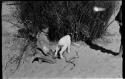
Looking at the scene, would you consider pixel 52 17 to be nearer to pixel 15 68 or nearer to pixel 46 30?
pixel 46 30

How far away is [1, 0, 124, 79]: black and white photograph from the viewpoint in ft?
26.5

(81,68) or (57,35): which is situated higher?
(81,68)

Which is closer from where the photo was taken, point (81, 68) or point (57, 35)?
point (81, 68)

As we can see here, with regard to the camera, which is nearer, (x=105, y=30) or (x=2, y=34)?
(x=105, y=30)

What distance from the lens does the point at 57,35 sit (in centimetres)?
987

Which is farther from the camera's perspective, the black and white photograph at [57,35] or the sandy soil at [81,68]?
the black and white photograph at [57,35]

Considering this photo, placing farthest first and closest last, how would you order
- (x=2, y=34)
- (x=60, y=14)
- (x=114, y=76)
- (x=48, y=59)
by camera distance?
1. (x=2, y=34)
2. (x=60, y=14)
3. (x=48, y=59)
4. (x=114, y=76)

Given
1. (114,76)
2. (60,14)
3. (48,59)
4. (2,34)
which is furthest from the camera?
(2,34)

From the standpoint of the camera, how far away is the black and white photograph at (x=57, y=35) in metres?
8.09

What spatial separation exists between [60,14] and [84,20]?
860 mm

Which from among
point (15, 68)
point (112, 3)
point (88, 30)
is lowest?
point (15, 68)

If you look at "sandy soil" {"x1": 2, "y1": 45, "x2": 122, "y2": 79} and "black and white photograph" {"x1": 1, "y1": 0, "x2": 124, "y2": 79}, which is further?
"black and white photograph" {"x1": 1, "y1": 0, "x2": 124, "y2": 79}

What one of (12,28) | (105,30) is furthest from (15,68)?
(105,30)

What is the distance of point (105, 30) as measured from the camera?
980 centimetres
